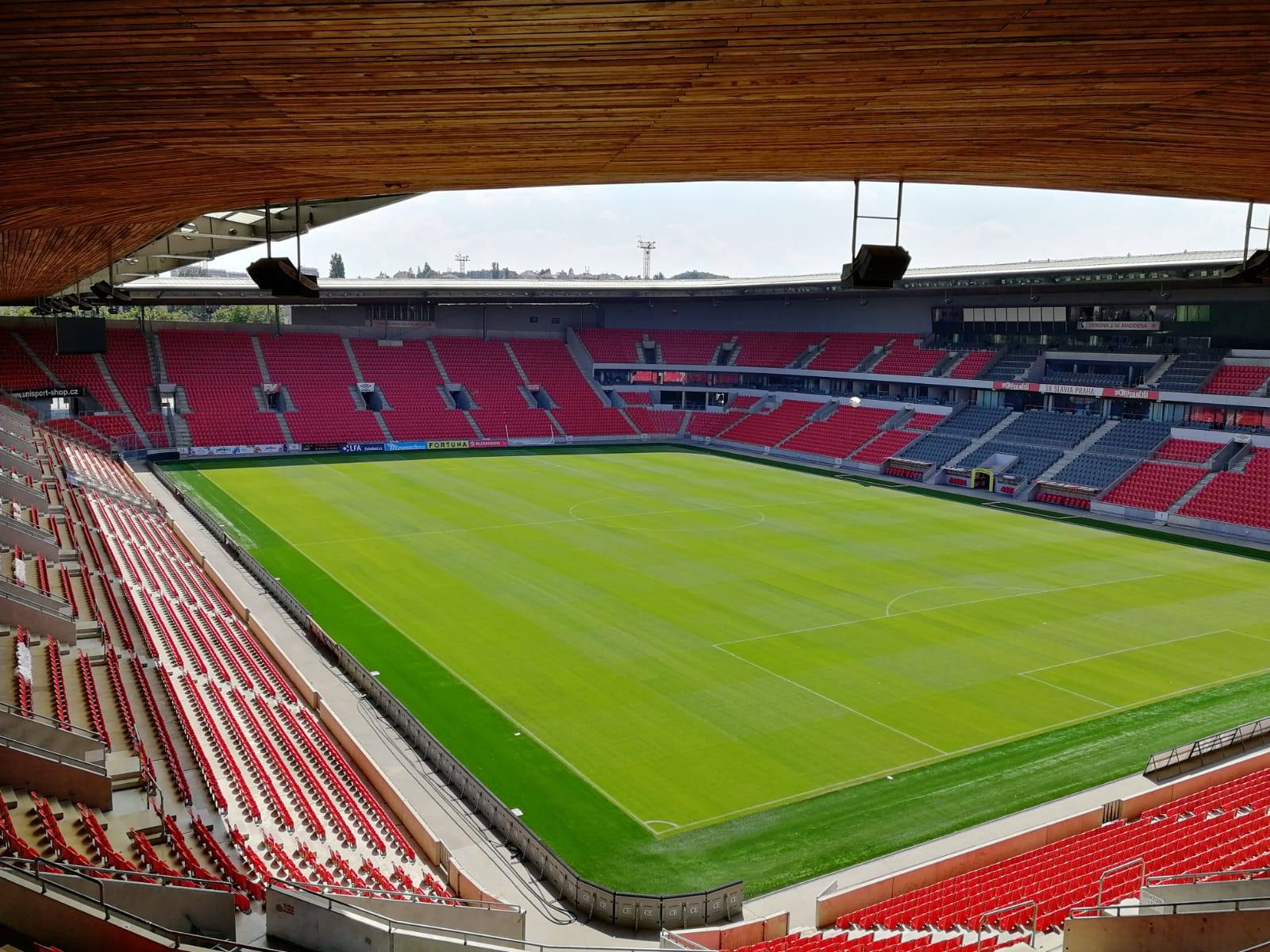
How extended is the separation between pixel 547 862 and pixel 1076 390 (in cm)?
4150

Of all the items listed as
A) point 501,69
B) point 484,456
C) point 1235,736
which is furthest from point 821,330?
point 501,69

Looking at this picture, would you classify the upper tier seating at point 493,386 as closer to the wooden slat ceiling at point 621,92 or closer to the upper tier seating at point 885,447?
the upper tier seating at point 885,447

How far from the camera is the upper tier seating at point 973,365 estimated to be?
53375mm

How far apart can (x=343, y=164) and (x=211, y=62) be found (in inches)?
137

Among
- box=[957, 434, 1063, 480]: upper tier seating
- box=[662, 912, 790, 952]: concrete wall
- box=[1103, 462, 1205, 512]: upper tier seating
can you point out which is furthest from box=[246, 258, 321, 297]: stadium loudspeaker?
box=[957, 434, 1063, 480]: upper tier seating

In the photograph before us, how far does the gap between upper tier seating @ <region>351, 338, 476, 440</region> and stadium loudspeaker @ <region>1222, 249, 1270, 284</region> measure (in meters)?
50.9

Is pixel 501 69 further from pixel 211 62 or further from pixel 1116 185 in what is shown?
pixel 1116 185

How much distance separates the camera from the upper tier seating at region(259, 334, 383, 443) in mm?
57469

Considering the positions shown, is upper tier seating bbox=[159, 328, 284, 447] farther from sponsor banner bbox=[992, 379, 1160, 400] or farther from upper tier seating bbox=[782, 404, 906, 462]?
sponsor banner bbox=[992, 379, 1160, 400]

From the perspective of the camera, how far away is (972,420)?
5175cm

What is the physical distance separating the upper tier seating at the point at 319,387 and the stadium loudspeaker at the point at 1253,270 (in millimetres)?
50809

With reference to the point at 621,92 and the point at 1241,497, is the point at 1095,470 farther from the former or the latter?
the point at 621,92

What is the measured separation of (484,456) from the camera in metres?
55.7

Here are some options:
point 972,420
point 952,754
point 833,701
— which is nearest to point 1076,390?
point 972,420
